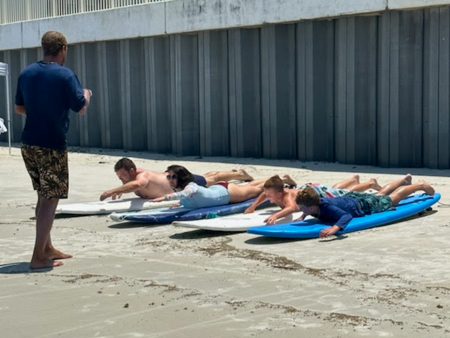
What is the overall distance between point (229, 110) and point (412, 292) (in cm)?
1276

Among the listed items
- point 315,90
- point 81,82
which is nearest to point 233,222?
point 315,90

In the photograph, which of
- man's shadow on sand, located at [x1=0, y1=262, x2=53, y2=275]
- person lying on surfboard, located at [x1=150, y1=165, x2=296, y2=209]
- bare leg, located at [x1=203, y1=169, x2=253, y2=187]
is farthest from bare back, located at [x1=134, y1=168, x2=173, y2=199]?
man's shadow on sand, located at [x1=0, y1=262, x2=53, y2=275]

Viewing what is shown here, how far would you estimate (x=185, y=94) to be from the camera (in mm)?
20297

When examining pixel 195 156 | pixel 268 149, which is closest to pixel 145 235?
pixel 268 149

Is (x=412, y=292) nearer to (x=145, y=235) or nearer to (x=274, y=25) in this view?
(x=145, y=235)

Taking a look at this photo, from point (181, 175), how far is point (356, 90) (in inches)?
→ 261

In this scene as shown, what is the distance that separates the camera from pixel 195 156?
790 inches

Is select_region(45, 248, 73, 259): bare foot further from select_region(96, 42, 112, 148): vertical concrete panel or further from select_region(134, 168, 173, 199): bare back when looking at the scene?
select_region(96, 42, 112, 148): vertical concrete panel

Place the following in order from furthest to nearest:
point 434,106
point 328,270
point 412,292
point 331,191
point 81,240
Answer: point 434,106, point 331,191, point 81,240, point 328,270, point 412,292

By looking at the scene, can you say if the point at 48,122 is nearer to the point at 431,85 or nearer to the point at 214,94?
the point at 431,85

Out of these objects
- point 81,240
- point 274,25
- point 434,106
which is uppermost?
point 274,25

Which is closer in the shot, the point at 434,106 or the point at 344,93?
the point at 434,106

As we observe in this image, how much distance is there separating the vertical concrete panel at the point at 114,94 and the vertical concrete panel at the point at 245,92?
434cm

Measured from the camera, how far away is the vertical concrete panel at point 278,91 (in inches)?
699
